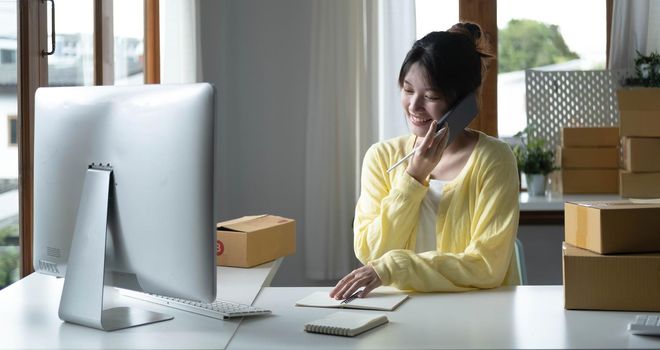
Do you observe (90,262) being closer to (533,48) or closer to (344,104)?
(344,104)

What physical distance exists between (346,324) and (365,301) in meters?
0.25

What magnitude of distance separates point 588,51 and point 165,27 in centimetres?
202

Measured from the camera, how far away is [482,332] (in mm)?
1615

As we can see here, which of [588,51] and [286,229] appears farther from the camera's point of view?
[588,51]

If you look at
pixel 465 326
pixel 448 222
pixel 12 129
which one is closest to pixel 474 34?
pixel 448 222

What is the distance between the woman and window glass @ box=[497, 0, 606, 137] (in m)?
1.78

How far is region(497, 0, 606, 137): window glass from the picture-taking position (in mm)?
4129

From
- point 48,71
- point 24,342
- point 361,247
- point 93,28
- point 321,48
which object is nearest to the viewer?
point 24,342

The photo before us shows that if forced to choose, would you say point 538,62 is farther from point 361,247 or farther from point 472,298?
point 472,298

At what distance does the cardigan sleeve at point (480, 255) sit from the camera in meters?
1.96

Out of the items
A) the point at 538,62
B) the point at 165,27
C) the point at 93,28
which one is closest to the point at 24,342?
the point at 93,28

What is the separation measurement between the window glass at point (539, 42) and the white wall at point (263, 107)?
3.12 ft

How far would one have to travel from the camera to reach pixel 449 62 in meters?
2.28

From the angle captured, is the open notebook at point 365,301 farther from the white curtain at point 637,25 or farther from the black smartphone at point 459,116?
the white curtain at point 637,25
